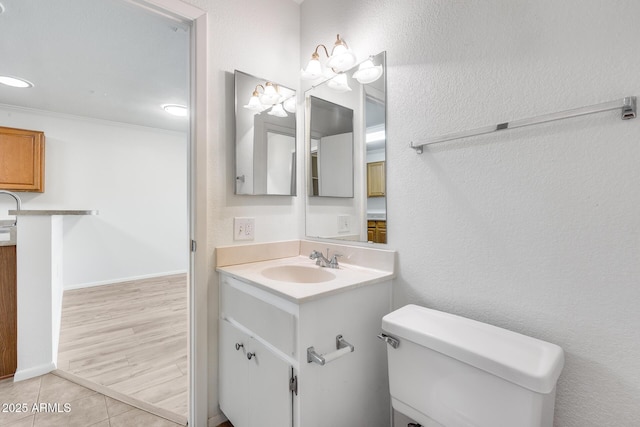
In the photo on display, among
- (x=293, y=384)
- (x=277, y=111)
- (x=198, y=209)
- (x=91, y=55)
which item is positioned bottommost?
(x=293, y=384)

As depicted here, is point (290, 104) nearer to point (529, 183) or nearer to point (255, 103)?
point (255, 103)

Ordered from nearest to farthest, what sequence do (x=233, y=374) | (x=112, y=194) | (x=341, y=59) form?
(x=233, y=374)
(x=341, y=59)
(x=112, y=194)

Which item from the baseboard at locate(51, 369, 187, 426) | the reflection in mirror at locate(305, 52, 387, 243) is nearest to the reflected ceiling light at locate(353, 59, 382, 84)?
the reflection in mirror at locate(305, 52, 387, 243)

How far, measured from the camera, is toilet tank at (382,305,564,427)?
2.27ft

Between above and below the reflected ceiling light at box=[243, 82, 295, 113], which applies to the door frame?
below

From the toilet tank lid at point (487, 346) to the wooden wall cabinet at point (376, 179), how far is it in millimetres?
555

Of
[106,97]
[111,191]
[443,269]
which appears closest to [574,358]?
[443,269]

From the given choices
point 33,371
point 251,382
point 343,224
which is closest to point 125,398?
point 33,371

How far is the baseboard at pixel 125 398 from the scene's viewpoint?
145 centimetres

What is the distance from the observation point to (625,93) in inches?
29.4

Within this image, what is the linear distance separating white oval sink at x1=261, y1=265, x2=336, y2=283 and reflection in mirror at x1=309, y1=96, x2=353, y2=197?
43 centimetres

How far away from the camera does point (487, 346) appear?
2.60ft

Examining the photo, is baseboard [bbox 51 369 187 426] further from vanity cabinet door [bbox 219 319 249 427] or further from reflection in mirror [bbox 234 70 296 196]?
reflection in mirror [bbox 234 70 296 196]

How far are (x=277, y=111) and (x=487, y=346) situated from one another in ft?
4.83
